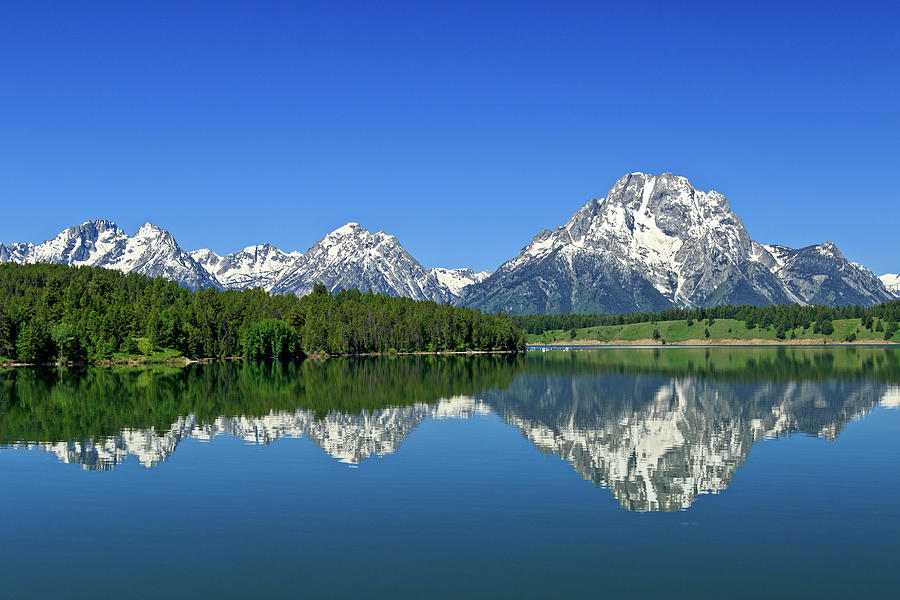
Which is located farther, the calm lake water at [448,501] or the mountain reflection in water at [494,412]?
the mountain reflection in water at [494,412]

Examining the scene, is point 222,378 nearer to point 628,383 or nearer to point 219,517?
point 628,383

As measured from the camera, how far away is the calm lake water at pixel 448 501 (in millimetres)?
29359

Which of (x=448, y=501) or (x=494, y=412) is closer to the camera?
(x=448, y=501)

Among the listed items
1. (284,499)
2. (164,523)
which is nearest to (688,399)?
(284,499)

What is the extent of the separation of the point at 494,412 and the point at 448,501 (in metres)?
47.3

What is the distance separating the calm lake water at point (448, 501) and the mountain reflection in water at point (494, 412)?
0.44 metres

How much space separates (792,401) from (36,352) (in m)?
180

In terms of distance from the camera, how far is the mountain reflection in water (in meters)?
55.2

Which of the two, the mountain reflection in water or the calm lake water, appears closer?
the calm lake water

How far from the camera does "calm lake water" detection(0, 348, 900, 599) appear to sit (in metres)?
29.4

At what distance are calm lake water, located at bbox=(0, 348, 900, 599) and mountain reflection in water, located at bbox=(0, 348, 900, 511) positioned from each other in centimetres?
44

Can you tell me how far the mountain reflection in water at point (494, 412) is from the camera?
55219 mm

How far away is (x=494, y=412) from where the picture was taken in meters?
89.2

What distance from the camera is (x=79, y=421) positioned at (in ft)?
248
